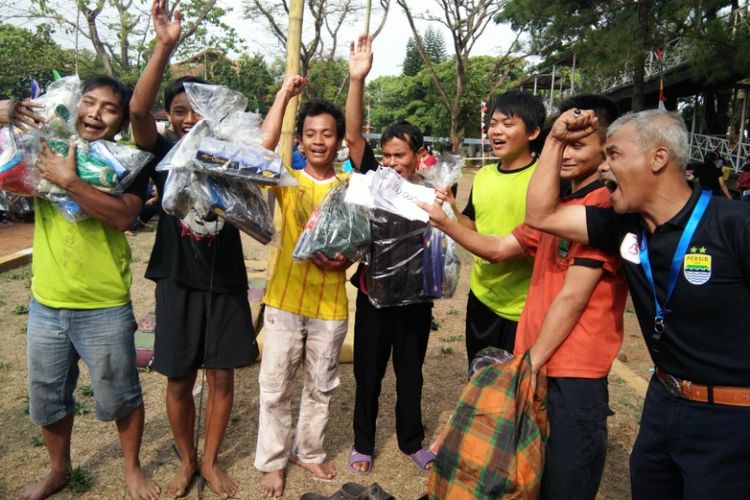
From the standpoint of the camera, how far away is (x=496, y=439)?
6.57ft

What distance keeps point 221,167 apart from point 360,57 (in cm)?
115

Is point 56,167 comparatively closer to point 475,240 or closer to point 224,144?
point 224,144

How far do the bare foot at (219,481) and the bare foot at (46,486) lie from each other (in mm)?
668

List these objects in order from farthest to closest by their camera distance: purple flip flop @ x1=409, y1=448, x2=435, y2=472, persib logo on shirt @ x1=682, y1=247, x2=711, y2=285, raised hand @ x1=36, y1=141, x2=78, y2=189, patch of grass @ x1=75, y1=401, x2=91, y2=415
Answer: patch of grass @ x1=75, y1=401, x2=91, y2=415, purple flip flop @ x1=409, y1=448, x2=435, y2=472, raised hand @ x1=36, y1=141, x2=78, y2=189, persib logo on shirt @ x1=682, y1=247, x2=711, y2=285

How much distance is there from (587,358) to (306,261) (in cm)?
139

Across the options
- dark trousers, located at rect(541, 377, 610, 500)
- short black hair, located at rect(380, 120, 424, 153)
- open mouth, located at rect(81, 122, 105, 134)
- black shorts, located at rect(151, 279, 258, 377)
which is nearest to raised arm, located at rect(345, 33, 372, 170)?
short black hair, located at rect(380, 120, 424, 153)

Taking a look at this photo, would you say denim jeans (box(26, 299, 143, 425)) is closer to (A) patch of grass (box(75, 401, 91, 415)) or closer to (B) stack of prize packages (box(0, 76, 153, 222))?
(B) stack of prize packages (box(0, 76, 153, 222))

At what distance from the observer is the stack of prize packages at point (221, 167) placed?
229cm

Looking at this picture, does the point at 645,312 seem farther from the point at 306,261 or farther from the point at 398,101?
the point at 398,101

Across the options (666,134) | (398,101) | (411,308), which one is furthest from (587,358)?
(398,101)

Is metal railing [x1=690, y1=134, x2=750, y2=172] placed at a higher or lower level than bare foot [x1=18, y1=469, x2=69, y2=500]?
higher

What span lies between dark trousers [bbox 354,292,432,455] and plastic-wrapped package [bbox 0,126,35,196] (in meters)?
1.66

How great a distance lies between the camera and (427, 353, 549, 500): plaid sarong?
1979mm

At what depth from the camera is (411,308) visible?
309cm
